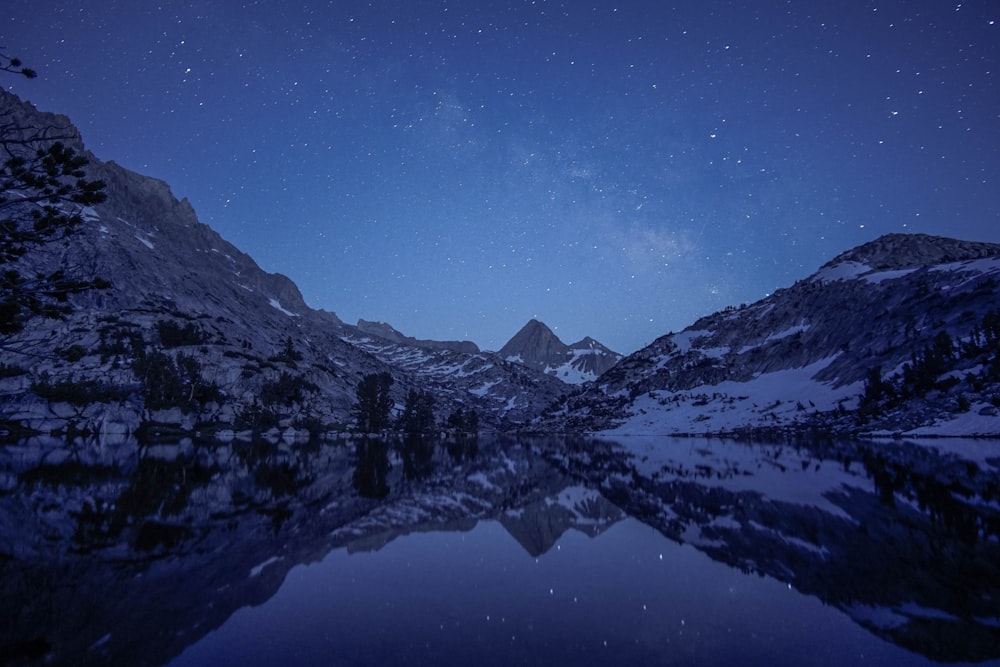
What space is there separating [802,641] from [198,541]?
63.3 feet

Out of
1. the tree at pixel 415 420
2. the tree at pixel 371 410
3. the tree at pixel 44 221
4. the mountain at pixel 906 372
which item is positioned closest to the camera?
the tree at pixel 44 221

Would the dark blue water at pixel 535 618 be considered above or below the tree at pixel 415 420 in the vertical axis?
above

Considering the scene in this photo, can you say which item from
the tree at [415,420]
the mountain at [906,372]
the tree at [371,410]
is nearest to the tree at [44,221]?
the mountain at [906,372]

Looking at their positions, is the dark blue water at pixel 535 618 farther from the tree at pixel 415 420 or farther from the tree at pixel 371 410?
the tree at pixel 415 420

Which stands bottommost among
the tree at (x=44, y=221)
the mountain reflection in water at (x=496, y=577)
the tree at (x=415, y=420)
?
the tree at (x=415, y=420)

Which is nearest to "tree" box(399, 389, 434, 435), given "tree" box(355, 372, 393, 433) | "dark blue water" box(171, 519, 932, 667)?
"tree" box(355, 372, 393, 433)

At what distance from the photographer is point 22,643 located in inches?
366

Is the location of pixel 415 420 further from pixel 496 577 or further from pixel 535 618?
pixel 535 618

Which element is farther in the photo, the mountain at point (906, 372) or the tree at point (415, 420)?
the tree at point (415, 420)

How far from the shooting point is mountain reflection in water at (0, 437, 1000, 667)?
9.91 m

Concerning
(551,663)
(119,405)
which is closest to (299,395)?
(119,405)

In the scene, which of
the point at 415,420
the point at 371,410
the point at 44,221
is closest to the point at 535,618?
the point at 44,221

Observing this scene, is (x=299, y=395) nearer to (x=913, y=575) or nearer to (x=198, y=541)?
(x=198, y=541)

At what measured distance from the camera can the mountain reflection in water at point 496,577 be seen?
9.91m
